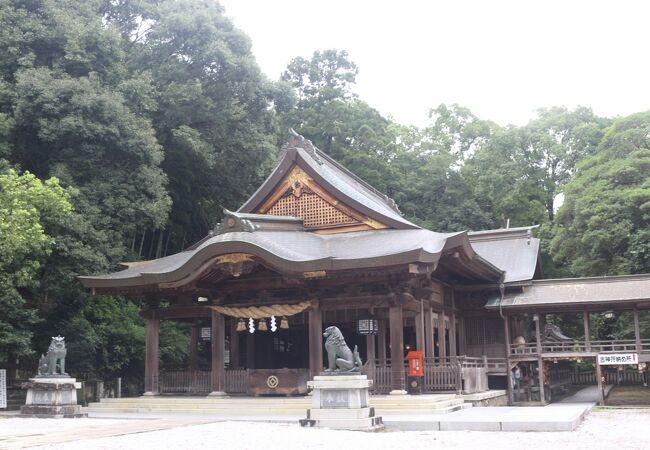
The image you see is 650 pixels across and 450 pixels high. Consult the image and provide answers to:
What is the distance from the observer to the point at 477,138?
168 feet

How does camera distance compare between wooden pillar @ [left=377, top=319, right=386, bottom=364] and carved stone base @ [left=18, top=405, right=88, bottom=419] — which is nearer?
carved stone base @ [left=18, top=405, right=88, bottom=419]

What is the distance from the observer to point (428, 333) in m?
20.5

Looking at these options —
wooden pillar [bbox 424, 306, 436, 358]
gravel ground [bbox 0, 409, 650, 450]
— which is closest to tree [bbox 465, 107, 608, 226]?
wooden pillar [bbox 424, 306, 436, 358]

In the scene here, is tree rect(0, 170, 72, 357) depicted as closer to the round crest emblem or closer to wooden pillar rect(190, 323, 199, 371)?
wooden pillar rect(190, 323, 199, 371)

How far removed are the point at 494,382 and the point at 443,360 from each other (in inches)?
229

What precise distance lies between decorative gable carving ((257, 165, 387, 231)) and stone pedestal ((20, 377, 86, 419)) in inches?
332

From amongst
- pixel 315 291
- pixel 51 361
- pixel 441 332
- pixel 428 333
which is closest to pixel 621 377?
pixel 441 332

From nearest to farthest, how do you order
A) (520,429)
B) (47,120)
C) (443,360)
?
(520,429) → (443,360) → (47,120)

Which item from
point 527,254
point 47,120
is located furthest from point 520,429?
point 47,120

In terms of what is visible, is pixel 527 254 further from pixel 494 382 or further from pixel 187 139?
pixel 187 139

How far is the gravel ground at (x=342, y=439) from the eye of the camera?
10.7m

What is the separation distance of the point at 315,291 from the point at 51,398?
291 inches

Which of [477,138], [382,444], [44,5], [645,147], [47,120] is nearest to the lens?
[382,444]

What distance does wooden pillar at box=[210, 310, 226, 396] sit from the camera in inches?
782
